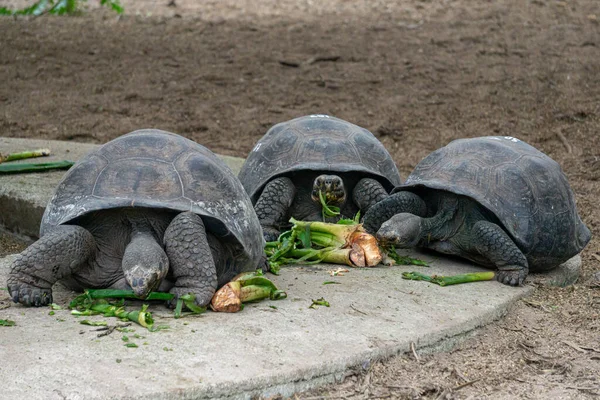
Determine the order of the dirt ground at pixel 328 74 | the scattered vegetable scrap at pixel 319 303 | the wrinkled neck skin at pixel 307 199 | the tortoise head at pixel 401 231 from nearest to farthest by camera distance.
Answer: the scattered vegetable scrap at pixel 319 303, the tortoise head at pixel 401 231, the wrinkled neck skin at pixel 307 199, the dirt ground at pixel 328 74

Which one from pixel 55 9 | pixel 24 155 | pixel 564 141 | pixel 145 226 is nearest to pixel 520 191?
pixel 145 226

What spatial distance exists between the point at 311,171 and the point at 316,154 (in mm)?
117

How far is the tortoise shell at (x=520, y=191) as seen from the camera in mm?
4598

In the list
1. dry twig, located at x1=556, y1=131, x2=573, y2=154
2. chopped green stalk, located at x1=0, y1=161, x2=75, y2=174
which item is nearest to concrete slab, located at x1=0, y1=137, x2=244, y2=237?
chopped green stalk, located at x1=0, y1=161, x2=75, y2=174

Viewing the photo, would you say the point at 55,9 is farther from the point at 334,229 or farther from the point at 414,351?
the point at 414,351

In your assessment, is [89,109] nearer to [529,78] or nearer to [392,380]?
[529,78]

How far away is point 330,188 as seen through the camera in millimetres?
5129

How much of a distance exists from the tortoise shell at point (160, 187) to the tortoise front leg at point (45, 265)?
108 millimetres

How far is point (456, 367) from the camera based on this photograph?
3.48 metres

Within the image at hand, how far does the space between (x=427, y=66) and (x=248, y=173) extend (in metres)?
5.38

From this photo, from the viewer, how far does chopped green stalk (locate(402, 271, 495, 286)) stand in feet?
14.0

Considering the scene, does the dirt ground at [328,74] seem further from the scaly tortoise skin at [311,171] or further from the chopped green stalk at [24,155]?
the scaly tortoise skin at [311,171]

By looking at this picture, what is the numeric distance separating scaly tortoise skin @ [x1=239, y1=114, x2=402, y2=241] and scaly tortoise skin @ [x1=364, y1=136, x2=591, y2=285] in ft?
1.60

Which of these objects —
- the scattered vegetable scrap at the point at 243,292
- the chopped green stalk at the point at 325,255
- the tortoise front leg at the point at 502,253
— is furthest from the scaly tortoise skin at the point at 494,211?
the scattered vegetable scrap at the point at 243,292
